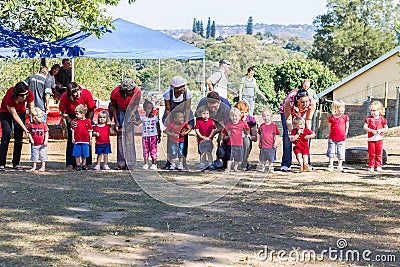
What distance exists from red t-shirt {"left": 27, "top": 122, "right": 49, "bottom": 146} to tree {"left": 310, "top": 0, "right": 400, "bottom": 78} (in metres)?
72.2

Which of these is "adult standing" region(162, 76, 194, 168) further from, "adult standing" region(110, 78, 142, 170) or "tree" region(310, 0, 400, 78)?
"tree" region(310, 0, 400, 78)

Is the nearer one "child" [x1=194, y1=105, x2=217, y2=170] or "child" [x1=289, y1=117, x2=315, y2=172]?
"child" [x1=194, y1=105, x2=217, y2=170]

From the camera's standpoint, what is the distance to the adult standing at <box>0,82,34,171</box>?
12906mm

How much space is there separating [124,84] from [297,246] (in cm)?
619

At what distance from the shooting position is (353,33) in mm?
84000

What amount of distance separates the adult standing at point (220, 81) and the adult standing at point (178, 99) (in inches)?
16.6

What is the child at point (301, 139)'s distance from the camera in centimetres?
1305

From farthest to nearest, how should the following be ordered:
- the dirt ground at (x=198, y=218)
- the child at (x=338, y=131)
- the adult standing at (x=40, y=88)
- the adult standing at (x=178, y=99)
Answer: the adult standing at (x=40, y=88)
the child at (x=338, y=131)
the adult standing at (x=178, y=99)
the dirt ground at (x=198, y=218)

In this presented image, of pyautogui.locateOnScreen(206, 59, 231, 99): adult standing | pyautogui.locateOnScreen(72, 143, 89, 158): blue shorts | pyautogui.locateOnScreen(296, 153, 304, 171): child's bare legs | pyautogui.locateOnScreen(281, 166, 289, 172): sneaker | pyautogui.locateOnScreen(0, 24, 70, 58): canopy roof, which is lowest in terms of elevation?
pyautogui.locateOnScreen(281, 166, 289, 172): sneaker

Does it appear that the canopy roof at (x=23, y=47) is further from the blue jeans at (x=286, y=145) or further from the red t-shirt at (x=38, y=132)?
the blue jeans at (x=286, y=145)

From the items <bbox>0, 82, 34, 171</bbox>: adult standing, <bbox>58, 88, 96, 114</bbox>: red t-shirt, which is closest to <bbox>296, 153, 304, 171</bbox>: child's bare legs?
<bbox>58, 88, 96, 114</bbox>: red t-shirt

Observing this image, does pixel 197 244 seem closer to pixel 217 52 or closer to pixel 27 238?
pixel 27 238

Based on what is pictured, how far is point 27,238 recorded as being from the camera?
7.74m

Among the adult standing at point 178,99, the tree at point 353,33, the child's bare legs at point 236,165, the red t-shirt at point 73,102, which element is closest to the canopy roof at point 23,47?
the red t-shirt at point 73,102
